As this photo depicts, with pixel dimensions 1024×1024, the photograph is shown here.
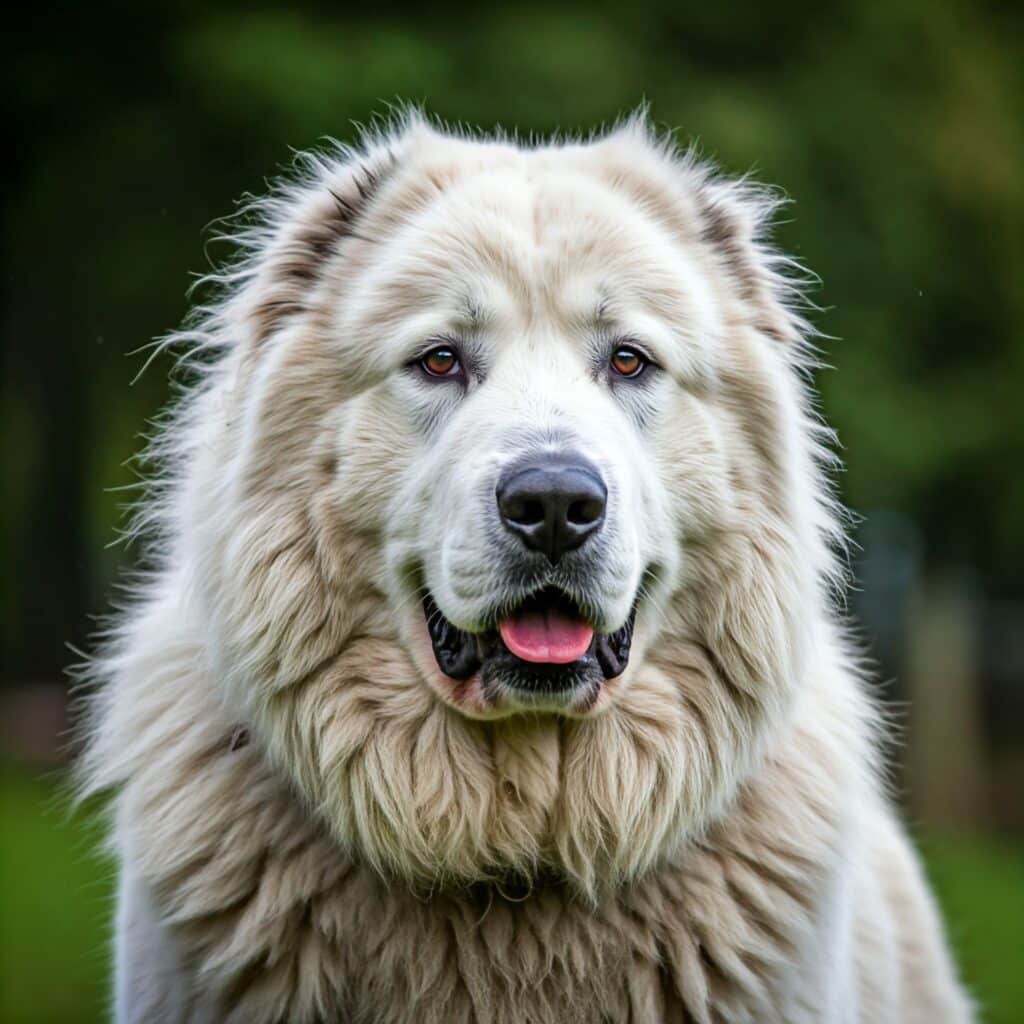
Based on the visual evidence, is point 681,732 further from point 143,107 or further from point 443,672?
point 143,107

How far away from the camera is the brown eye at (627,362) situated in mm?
4355

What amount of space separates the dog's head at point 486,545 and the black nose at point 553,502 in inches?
3.4

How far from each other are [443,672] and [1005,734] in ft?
49.9

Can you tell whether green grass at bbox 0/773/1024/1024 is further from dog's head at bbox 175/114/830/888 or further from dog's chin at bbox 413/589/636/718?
dog's chin at bbox 413/589/636/718

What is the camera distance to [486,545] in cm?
396

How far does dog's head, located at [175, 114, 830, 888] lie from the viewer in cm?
410

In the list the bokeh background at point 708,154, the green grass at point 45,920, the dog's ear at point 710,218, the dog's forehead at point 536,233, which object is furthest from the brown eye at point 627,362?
the bokeh background at point 708,154

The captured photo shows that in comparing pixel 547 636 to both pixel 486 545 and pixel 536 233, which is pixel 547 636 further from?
pixel 536 233

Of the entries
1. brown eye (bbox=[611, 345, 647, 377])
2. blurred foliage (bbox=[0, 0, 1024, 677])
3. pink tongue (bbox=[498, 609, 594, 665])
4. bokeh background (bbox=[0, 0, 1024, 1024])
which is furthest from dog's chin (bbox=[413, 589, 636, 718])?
blurred foliage (bbox=[0, 0, 1024, 677])

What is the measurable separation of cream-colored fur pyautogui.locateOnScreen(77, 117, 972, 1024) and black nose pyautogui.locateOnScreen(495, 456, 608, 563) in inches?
3.1

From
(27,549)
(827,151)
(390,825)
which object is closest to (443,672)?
(390,825)

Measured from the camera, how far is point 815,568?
4547 millimetres

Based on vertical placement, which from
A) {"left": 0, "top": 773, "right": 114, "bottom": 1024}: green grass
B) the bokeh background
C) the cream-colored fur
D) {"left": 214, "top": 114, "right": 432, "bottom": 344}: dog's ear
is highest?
the bokeh background

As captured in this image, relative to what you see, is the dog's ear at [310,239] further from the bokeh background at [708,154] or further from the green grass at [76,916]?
the bokeh background at [708,154]
